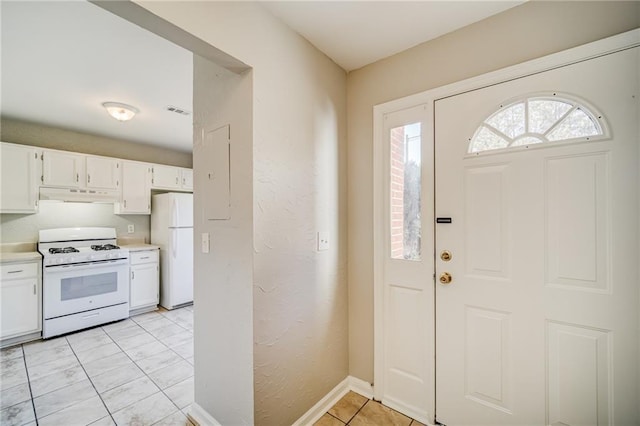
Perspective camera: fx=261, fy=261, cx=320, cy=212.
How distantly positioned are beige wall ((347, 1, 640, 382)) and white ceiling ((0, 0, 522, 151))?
83mm

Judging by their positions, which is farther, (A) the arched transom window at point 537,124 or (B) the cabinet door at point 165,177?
(B) the cabinet door at point 165,177

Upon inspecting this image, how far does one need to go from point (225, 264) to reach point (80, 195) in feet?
10.7

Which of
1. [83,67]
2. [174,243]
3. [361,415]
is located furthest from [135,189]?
[361,415]

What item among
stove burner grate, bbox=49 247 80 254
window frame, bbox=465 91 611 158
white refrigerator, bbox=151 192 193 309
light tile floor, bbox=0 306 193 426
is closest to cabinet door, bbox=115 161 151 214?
white refrigerator, bbox=151 192 193 309

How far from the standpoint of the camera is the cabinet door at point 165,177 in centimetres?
421

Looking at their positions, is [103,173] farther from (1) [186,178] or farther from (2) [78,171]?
(1) [186,178]

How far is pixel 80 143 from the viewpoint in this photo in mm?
3697

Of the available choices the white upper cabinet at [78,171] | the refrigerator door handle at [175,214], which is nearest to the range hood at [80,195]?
the white upper cabinet at [78,171]

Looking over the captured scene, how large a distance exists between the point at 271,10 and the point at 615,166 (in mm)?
1910

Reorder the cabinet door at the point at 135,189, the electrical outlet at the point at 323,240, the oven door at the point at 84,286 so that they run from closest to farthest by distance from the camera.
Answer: the electrical outlet at the point at 323,240
the oven door at the point at 84,286
the cabinet door at the point at 135,189

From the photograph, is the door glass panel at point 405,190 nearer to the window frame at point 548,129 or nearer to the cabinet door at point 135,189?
the window frame at point 548,129

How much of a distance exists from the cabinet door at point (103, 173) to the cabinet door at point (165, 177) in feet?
1.65

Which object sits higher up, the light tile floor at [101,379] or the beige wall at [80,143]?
the beige wall at [80,143]

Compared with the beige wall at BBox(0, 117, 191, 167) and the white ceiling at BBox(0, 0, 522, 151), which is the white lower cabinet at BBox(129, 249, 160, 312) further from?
the white ceiling at BBox(0, 0, 522, 151)
